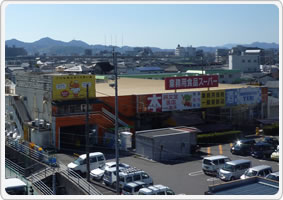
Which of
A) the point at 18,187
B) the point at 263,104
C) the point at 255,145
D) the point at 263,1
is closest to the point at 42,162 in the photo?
the point at 18,187

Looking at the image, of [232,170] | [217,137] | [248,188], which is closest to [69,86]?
[217,137]

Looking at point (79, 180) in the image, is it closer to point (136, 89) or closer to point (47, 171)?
point (47, 171)

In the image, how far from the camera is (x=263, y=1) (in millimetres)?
5824

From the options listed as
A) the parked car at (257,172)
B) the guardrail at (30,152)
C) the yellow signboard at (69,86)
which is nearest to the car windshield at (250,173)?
the parked car at (257,172)

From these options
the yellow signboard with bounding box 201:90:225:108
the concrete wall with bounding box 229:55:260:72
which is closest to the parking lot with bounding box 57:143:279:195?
the yellow signboard with bounding box 201:90:225:108

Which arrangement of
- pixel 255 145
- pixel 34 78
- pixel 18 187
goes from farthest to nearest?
pixel 34 78, pixel 255 145, pixel 18 187

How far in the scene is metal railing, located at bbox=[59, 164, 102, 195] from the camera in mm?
7827

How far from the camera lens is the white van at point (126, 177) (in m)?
8.34

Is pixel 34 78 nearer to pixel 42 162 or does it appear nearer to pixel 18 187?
pixel 42 162

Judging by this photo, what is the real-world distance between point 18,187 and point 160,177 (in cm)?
323

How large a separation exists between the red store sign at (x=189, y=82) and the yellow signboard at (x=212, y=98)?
1.04ft

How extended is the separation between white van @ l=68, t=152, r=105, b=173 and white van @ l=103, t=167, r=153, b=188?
1207mm

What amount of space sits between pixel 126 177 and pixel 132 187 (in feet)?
1.93

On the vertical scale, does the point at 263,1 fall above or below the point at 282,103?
above
